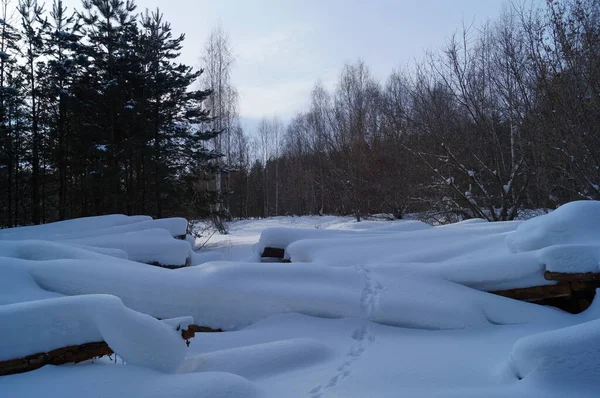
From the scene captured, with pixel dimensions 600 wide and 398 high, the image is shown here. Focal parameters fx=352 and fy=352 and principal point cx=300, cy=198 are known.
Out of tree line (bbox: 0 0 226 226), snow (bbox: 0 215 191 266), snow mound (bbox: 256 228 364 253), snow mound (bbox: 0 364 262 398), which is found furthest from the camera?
tree line (bbox: 0 0 226 226)

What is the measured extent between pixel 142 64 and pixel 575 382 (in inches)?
659

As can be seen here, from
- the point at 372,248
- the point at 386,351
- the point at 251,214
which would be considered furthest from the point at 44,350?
the point at 251,214

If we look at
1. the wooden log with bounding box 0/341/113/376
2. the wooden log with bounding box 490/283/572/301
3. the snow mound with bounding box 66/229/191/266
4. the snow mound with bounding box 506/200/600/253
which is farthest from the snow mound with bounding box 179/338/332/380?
the snow mound with bounding box 66/229/191/266

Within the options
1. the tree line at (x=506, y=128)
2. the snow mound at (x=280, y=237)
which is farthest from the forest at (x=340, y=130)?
the snow mound at (x=280, y=237)

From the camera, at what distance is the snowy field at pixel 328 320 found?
221cm

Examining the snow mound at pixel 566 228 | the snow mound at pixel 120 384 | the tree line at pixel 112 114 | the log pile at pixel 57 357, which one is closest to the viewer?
the snow mound at pixel 120 384

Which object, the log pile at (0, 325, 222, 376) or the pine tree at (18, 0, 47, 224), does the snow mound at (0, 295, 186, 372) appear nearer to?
the log pile at (0, 325, 222, 376)

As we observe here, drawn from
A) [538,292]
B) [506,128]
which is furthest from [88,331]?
[506,128]

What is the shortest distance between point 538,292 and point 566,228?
79cm

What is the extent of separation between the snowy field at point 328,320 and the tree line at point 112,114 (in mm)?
9756

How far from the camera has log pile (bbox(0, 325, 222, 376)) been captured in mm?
2148

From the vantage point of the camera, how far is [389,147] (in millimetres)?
15906

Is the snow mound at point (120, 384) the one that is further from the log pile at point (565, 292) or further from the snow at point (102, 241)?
the log pile at point (565, 292)

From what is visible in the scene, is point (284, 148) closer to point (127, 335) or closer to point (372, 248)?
point (372, 248)
